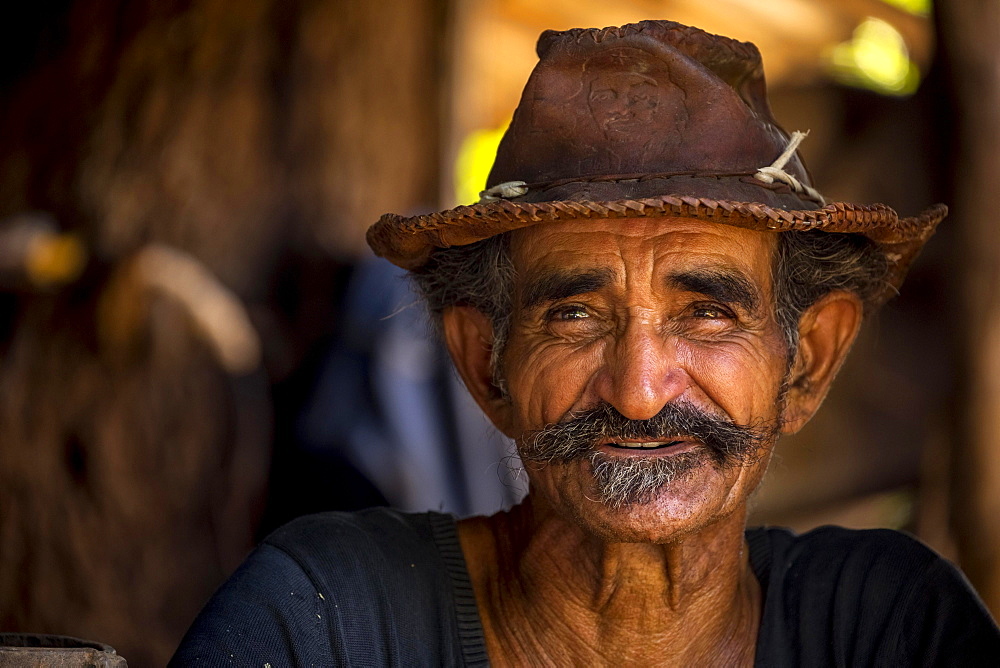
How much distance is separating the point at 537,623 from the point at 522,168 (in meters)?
1.03

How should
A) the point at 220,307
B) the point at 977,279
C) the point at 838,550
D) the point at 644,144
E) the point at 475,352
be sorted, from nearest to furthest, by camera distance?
1. the point at 644,144
2. the point at 838,550
3. the point at 475,352
4. the point at 977,279
5. the point at 220,307

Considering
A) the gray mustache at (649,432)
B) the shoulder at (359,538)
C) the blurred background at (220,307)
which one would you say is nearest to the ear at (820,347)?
the gray mustache at (649,432)

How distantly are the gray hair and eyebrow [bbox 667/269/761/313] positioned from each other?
0.13m

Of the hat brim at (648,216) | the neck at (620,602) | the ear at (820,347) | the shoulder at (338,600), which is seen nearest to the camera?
the hat brim at (648,216)

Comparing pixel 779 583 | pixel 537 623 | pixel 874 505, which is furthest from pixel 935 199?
pixel 537 623

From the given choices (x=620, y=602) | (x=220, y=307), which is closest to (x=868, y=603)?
(x=620, y=602)

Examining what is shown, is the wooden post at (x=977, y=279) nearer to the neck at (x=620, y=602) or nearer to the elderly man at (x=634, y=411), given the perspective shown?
→ the elderly man at (x=634, y=411)

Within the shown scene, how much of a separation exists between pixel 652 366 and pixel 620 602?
58 centimetres

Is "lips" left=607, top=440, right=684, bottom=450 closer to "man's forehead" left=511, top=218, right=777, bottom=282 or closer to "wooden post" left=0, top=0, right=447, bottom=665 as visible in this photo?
"man's forehead" left=511, top=218, right=777, bottom=282

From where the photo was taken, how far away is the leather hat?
2.13 meters

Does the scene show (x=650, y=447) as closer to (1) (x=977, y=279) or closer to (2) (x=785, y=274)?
(2) (x=785, y=274)

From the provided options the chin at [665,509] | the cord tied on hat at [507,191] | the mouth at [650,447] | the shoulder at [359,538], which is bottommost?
the shoulder at [359,538]

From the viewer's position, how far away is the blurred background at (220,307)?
3895mm

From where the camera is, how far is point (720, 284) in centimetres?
221
